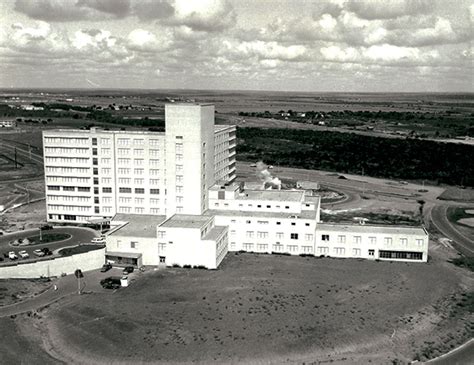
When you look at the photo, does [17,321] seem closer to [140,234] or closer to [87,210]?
[140,234]

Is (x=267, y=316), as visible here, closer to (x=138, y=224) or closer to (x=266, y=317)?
(x=266, y=317)

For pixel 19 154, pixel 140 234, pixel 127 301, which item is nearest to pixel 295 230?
pixel 140 234

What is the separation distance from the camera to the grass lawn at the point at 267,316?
184ft

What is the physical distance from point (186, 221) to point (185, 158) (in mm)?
13684

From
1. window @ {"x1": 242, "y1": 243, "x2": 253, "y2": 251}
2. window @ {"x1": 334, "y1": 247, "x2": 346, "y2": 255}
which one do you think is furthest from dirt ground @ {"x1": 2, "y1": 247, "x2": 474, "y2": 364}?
window @ {"x1": 242, "y1": 243, "x2": 253, "y2": 251}

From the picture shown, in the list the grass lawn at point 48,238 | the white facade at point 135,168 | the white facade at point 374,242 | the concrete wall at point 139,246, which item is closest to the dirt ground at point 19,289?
the concrete wall at point 139,246

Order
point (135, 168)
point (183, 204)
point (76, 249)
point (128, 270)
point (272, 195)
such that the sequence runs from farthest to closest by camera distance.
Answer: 1. point (135, 168)
2. point (272, 195)
3. point (183, 204)
4. point (76, 249)
5. point (128, 270)

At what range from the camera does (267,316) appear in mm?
64188

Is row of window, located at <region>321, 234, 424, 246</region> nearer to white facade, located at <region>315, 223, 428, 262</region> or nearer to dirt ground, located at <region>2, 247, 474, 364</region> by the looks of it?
white facade, located at <region>315, 223, 428, 262</region>

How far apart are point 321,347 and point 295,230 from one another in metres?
33.4

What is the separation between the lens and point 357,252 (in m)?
87.5

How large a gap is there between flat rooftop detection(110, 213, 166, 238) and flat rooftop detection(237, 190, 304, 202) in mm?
16189

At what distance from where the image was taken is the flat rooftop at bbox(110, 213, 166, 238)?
85812 mm

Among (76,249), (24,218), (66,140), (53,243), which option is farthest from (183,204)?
(24,218)
